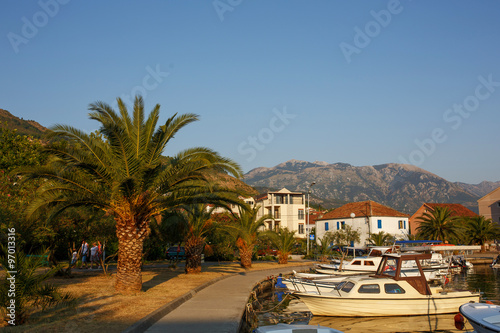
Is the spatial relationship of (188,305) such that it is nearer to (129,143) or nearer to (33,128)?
(129,143)

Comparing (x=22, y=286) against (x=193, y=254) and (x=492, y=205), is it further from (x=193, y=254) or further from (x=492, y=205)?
(x=492, y=205)

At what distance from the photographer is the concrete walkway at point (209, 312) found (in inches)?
412

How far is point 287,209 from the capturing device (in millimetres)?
76125

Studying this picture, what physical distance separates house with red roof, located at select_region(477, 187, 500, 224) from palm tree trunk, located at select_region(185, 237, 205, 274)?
69.4 meters

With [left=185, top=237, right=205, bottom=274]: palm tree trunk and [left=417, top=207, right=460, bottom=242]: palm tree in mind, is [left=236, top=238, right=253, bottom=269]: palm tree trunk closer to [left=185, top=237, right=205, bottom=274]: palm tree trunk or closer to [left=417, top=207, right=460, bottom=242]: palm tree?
[left=185, top=237, right=205, bottom=274]: palm tree trunk

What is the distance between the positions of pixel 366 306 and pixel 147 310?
8935mm

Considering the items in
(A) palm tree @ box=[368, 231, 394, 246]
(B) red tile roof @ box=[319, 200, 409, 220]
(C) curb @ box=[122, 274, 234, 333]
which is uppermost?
(B) red tile roof @ box=[319, 200, 409, 220]

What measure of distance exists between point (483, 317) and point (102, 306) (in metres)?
10.8

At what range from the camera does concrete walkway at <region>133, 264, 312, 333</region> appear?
412 inches

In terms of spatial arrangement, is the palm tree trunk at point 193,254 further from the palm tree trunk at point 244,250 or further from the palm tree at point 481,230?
the palm tree at point 481,230

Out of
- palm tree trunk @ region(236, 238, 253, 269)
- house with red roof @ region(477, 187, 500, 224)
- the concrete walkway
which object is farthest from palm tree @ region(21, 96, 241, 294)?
house with red roof @ region(477, 187, 500, 224)

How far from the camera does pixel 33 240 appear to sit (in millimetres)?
19625

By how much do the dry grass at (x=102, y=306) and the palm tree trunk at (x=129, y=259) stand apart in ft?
1.49

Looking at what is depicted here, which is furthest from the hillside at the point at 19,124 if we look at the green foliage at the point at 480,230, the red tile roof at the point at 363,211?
the green foliage at the point at 480,230
